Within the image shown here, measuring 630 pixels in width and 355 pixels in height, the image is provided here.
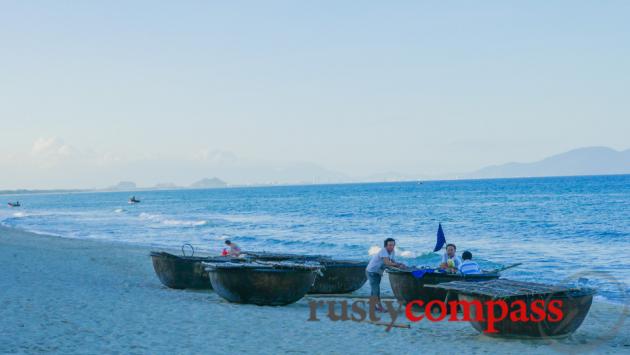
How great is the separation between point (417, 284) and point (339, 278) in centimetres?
313

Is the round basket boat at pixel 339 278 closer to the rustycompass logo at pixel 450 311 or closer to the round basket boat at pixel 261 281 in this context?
the rustycompass logo at pixel 450 311

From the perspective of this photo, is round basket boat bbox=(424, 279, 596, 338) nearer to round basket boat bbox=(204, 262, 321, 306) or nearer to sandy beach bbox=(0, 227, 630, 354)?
sandy beach bbox=(0, 227, 630, 354)

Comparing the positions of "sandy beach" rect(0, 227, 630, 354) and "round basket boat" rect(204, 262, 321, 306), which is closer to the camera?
"sandy beach" rect(0, 227, 630, 354)

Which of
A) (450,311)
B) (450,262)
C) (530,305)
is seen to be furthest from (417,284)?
(530,305)

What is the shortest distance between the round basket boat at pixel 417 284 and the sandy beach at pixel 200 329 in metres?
0.83

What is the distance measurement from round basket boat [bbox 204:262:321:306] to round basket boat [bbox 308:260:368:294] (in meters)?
2.16

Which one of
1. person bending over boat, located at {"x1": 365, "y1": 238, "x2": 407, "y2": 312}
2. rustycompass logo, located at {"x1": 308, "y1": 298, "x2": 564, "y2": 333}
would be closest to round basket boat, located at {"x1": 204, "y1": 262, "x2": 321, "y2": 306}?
rustycompass logo, located at {"x1": 308, "y1": 298, "x2": 564, "y2": 333}

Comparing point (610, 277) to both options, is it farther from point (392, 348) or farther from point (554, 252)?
point (392, 348)

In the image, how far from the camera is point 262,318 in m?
12.8

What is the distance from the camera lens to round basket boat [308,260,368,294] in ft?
54.6

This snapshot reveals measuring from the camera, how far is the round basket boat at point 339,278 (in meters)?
16.7

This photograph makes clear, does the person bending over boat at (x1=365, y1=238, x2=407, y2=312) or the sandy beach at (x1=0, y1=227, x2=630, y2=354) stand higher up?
the person bending over boat at (x1=365, y1=238, x2=407, y2=312)

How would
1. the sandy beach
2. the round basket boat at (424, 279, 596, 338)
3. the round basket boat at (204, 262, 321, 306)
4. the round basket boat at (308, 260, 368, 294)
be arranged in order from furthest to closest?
1. the round basket boat at (308, 260, 368, 294)
2. the round basket boat at (204, 262, 321, 306)
3. the round basket boat at (424, 279, 596, 338)
4. the sandy beach

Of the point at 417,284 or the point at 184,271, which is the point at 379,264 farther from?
the point at 184,271
